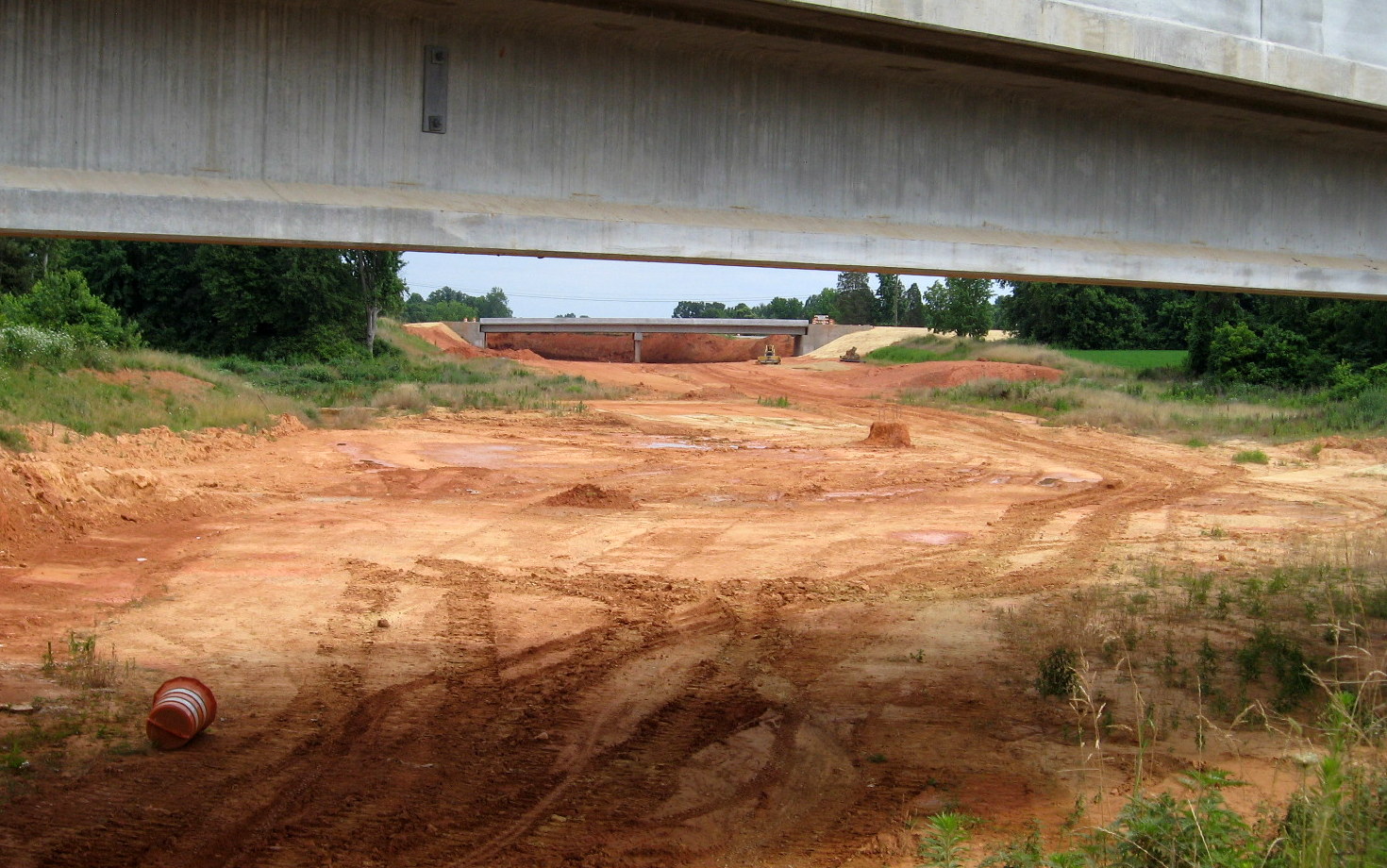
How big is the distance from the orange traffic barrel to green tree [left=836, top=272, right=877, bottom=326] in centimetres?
11026

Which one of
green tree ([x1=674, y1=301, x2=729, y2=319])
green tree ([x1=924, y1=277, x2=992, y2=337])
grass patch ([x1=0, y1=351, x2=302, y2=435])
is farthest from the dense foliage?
grass patch ([x1=0, y1=351, x2=302, y2=435])

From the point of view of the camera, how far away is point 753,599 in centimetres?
1344

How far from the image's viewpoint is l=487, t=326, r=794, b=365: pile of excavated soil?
8469cm

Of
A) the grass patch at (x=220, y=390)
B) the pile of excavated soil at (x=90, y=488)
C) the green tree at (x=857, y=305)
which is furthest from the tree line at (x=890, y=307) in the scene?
the pile of excavated soil at (x=90, y=488)

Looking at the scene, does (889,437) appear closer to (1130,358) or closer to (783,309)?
(1130,358)

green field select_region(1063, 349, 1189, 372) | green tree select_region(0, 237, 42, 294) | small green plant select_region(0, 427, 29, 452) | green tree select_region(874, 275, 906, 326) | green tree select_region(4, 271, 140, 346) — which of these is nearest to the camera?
small green plant select_region(0, 427, 29, 452)

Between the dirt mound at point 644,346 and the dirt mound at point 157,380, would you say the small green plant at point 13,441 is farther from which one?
the dirt mound at point 644,346

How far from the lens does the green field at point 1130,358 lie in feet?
184

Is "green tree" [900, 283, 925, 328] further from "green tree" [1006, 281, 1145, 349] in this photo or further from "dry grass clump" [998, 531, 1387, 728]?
"dry grass clump" [998, 531, 1387, 728]

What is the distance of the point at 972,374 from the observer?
2058 inches

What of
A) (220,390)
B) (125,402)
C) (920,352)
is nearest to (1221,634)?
(125,402)

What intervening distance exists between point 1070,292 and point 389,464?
5683cm

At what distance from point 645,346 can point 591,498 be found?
6768 centimetres

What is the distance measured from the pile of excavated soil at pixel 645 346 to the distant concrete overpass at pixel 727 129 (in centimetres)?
7443
